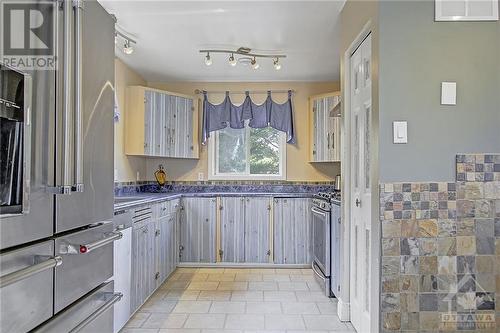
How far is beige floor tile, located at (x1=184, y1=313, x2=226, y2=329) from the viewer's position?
301 centimetres

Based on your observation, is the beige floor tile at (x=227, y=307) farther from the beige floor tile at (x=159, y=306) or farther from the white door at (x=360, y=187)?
the white door at (x=360, y=187)

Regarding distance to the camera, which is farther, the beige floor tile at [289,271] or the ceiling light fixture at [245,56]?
the beige floor tile at [289,271]

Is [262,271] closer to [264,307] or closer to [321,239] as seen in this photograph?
[321,239]

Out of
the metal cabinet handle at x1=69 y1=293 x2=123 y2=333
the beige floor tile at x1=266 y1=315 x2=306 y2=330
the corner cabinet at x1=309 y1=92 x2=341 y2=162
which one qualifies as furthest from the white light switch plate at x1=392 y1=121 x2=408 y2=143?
the corner cabinet at x1=309 y1=92 x2=341 y2=162

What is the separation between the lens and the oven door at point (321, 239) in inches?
149

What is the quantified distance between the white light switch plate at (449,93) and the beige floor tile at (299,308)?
211cm

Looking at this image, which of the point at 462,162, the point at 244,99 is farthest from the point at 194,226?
the point at 462,162

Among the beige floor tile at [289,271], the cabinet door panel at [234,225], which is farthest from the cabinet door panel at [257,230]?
the beige floor tile at [289,271]

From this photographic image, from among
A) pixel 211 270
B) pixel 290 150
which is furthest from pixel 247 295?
pixel 290 150

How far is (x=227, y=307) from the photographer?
11.3ft

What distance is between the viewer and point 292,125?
5441 millimetres

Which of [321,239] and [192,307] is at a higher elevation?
[321,239]

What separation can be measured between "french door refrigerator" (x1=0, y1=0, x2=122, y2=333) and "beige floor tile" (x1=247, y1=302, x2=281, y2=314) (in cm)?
178

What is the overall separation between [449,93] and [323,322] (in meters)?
2.00
